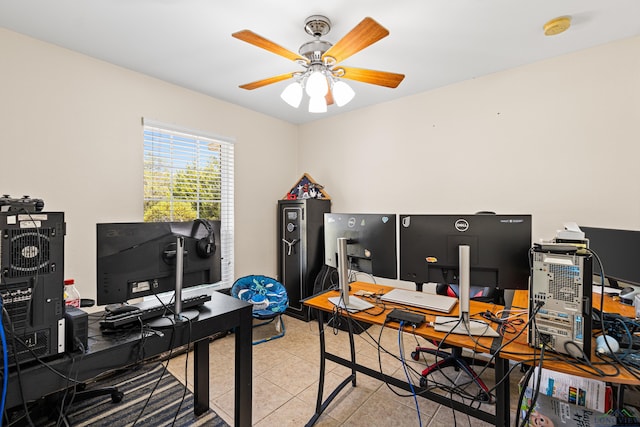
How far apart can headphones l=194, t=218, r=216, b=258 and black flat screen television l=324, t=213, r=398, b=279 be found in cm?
73

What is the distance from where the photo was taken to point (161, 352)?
4.50 feet

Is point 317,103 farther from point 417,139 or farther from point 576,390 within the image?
point 576,390

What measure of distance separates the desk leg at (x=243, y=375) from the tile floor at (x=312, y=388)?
0.27 meters

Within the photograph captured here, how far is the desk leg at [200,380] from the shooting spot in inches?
78.1

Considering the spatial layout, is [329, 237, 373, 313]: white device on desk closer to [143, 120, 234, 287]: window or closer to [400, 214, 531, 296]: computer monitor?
[400, 214, 531, 296]: computer monitor

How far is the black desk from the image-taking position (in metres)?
1.08

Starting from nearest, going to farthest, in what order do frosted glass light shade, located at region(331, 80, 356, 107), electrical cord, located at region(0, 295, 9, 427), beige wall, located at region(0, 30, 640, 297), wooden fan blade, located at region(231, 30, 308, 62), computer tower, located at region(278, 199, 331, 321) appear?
electrical cord, located at region(0, 295, 9, 427), wooden fan blade, located at region(231, 30, 308, 62), frosted glass light shade, located at region(331, 80, 356, 107), beige wall, located at region(0, 30, 640, 297), computer tower, located at region(278, 199, 331, 321)

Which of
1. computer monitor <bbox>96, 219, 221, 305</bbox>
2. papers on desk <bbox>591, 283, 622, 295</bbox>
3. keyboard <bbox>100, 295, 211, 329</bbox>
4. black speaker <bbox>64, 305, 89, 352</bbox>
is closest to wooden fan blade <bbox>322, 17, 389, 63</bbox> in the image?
computer monitor <bbox>96, 219, 221, 305</bbox>

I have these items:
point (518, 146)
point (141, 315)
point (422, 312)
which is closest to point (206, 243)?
point (141, 315)

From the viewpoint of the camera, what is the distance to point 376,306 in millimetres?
1729

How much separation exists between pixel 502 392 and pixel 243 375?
1337 mm

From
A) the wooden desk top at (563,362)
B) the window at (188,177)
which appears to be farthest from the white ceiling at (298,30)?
the wooden desk top at (563,362)

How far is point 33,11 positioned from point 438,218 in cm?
290

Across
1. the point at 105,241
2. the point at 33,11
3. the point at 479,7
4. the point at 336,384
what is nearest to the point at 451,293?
the point at 336,384
